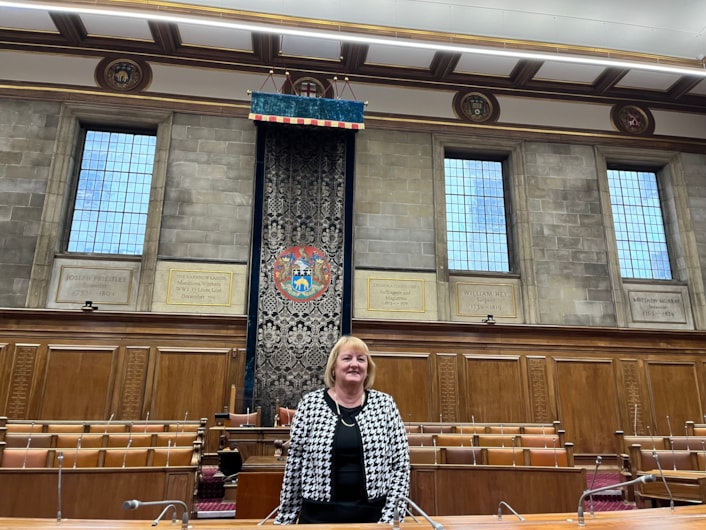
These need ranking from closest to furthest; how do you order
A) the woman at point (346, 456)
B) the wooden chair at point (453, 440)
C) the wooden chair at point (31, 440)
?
the woman at point (346, 456) → the wooden chair at point (31, 440) → the wooden chair at point (453, 440)

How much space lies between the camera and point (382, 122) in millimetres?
9719

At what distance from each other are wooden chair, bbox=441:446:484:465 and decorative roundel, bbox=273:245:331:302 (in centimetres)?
459

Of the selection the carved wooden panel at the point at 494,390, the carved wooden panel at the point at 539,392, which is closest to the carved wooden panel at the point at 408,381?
the carved wooden panel at the point at 494,390

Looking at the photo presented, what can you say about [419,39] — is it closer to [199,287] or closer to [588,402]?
[199,287]

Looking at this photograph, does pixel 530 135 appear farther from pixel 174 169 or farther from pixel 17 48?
pixel 17 48

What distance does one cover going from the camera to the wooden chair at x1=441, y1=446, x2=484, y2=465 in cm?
446

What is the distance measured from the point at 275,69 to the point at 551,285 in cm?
667

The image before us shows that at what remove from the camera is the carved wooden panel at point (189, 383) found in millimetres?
7789

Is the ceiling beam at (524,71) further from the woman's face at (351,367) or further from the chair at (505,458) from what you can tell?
the woman's face at (351,367)

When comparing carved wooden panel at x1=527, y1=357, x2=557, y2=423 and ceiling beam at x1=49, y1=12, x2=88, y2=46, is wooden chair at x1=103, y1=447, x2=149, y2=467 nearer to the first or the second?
carved wooden panel at x1=527, y1=357, x2=557, y2=423

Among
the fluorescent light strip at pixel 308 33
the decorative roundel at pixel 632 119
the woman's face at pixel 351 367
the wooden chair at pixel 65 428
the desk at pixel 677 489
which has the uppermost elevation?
the decorative roundel at pixel 632 119

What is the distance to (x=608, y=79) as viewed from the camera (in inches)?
388

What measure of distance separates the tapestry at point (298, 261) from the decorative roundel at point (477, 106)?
2432mm

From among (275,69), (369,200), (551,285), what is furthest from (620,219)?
(275,69)
